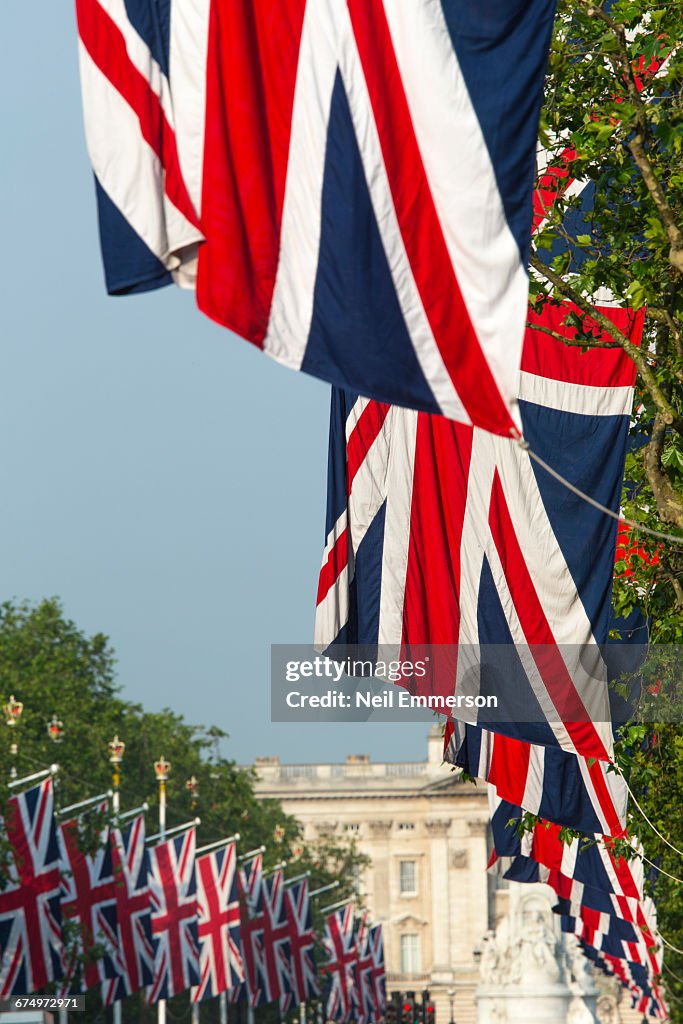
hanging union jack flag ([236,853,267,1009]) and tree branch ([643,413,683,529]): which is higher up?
tree branch ([643,413,683,529])

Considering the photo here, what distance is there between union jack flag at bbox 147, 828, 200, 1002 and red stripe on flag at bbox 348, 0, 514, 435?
33.1 meters

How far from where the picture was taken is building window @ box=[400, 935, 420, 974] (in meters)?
122

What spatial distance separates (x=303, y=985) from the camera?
50.6 meters

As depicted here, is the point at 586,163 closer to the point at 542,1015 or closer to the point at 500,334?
the point at 500,334

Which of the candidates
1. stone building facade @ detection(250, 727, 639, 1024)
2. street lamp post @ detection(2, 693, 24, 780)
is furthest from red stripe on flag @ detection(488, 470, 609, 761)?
stone building facade @ detection(250, 727, 639, 1024)

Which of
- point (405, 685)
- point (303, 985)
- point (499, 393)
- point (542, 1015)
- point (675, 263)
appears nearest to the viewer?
point (499, 393)

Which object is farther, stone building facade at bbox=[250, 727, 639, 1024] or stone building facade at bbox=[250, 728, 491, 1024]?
stone building facade at bbox=[250, 728, 491, 1024]

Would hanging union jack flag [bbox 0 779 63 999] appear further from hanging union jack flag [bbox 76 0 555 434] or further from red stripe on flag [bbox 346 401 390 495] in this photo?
hanging union jack flag [bbox 76 0 555 434]

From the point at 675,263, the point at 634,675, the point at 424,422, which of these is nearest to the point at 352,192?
the point at 675,263

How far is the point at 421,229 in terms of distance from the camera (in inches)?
291

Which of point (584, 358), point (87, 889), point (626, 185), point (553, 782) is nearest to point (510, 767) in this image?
point (553, 782)

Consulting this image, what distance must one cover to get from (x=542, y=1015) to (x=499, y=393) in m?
55.1

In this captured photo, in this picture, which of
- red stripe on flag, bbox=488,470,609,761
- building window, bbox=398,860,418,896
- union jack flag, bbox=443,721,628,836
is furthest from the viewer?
building window, bbox=398,860,418,896
